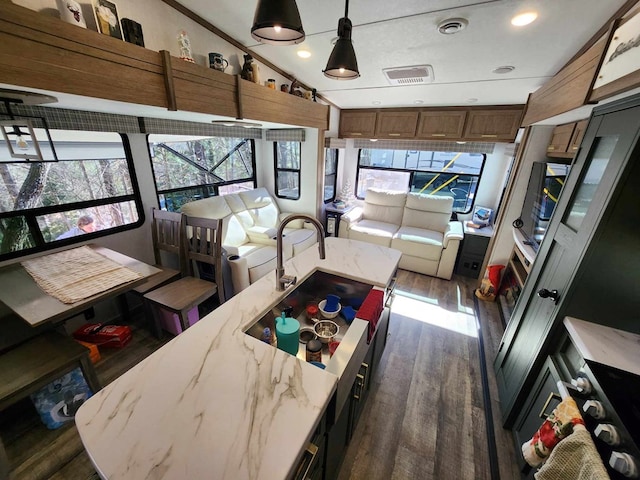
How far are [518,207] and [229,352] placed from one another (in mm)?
3202

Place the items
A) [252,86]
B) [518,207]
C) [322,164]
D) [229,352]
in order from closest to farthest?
[229,352] < [252,86] < [518,207] < [322,164]

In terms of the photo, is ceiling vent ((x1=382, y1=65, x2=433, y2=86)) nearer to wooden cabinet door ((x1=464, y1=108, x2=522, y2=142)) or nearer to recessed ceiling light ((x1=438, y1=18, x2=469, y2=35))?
recessed ceiling light ((x1=438, y1=18, x2=469, y2=35))

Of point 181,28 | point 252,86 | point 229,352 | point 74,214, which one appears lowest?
point 229,352

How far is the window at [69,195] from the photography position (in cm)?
180

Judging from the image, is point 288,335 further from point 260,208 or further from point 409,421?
point 260,208

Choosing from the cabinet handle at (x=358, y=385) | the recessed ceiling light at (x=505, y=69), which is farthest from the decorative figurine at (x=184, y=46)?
the recessed ceiling light at (x=505, y=69)

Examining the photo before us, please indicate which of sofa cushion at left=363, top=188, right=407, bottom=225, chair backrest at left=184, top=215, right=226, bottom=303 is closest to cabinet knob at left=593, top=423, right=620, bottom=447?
chair backrest at left=184, top=215, right=226, bottom=303

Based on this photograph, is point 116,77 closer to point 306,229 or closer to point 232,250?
point 232,250

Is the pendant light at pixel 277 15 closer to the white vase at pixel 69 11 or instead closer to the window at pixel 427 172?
the white vase at pixel 69 11

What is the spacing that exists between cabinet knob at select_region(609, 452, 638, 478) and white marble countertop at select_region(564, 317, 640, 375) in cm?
39

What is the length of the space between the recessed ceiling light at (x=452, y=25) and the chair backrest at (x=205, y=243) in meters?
2.15

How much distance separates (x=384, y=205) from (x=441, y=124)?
4.68 ft

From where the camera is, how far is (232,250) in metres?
2.71

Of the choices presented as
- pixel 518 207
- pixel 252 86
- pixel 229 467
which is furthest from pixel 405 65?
pixel 229 467
